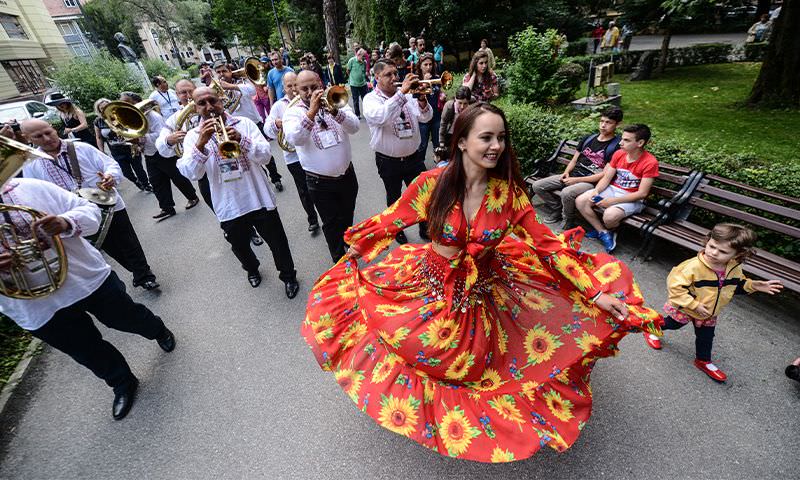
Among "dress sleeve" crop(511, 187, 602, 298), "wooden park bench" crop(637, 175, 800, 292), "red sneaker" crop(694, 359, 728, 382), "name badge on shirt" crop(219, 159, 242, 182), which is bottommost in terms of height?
"red sneaker" crop(694, 359, 728, 382)

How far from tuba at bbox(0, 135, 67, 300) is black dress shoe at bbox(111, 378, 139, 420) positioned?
1.17m

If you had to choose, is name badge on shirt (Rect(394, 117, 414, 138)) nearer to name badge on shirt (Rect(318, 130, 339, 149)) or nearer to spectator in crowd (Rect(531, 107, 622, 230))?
name badge on shirt (Rect(318, 130, 339, 149))

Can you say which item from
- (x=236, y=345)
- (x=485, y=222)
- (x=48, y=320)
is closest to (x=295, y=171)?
(x=236, y=345)

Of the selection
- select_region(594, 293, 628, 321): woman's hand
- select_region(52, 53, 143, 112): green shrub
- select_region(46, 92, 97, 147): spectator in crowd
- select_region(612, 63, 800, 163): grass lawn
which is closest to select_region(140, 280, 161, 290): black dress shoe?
select_region(46, 92, 97, 147): spectator in crowd

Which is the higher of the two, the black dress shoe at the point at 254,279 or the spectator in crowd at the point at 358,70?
the spectator in crowd at the point at 358,70

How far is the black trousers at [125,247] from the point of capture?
173 inches

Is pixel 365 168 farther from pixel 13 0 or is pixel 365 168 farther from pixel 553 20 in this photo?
pixel 13 0

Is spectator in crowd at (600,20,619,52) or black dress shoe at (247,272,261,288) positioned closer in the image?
black dress shoe at (247,272,261,288)

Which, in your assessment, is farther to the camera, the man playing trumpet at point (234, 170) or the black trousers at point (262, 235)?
the black trousers at point (262, 235)

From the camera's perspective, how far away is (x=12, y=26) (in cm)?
2953

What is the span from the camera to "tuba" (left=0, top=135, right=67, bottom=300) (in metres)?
2.26

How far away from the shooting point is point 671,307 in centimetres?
294

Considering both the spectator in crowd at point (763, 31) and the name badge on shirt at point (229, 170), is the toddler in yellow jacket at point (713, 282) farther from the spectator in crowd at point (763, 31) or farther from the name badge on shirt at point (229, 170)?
the spectator in crowd at point (763, 31)


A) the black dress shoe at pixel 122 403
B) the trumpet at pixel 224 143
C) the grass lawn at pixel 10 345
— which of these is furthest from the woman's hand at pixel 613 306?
the grass lawn at pixel 10 345
